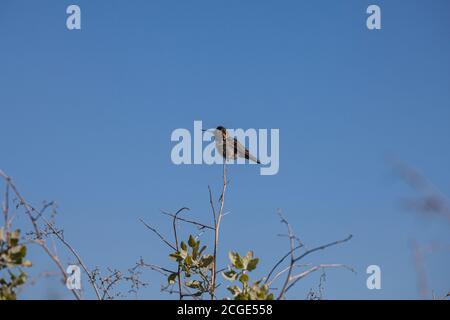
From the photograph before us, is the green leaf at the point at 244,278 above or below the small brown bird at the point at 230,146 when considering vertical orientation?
below

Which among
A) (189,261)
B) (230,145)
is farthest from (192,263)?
(230,145)

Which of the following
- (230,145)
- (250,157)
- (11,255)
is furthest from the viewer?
(250,157)

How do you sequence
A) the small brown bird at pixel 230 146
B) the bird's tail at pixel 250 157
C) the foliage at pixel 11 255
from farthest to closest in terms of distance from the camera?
the bird's tail at pixel 250 157 → the small brown bird at pixel 230 146 → the foliage at pixel 11 255

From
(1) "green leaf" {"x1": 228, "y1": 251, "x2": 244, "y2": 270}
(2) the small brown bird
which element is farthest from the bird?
(1) "green leaf" {"x1": 228, "y1": 251, "x2": 244, "y2": 270}

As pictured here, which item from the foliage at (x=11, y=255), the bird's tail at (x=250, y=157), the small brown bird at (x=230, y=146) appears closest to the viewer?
the foliage at (x=11, y=255)

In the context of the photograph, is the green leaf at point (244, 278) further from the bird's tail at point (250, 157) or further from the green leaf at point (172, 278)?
the bird's tail at point (250, 157)

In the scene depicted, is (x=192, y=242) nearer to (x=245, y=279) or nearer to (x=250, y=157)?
(x=245, y=279)

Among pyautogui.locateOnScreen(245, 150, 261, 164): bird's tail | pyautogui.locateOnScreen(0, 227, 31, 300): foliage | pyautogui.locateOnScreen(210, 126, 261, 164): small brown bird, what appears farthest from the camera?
pyautogui.locateOnScreen(245, 150, 261, 164): bird's tail

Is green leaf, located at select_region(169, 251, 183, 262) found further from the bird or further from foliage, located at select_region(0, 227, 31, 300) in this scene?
the bird

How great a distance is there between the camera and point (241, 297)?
116 inches

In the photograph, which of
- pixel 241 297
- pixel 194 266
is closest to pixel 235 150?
pixel 194 266

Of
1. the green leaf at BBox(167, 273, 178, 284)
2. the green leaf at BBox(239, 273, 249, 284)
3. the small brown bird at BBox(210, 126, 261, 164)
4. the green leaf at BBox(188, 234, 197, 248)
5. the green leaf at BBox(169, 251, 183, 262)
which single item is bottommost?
the green leaf at BBox(167, 273, 178, 284)

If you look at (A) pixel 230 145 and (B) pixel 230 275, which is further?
(A) pixel 230 145

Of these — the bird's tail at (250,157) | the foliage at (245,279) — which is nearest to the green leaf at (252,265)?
the foliage at (245,279)
